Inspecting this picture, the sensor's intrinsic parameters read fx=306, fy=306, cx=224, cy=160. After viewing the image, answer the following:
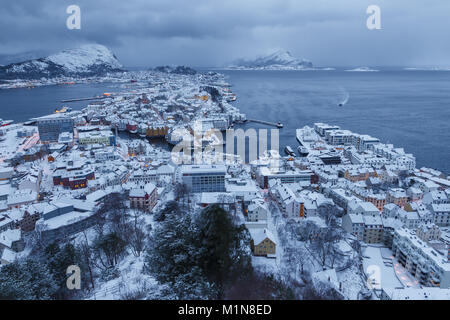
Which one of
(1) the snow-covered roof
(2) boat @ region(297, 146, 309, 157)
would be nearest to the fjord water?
(2) boat @ region(297, 146, 309, 157)

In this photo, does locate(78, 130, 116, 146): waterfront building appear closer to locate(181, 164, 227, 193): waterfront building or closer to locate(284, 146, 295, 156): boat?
locate(181, 164, 227, 193): waterfront building

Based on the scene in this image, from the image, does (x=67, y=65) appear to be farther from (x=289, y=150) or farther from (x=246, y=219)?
(x=246, y=219)

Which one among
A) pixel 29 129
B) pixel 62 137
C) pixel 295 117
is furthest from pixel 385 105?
pixel 29 129

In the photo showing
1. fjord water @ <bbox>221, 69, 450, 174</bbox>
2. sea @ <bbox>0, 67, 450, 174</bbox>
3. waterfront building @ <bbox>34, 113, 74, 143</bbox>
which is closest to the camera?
fjord water @ <bbox>221, 69, 450, 174</bbox>

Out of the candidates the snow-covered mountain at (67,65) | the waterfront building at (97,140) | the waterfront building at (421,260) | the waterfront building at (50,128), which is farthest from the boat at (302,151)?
the snow-covered mountain at (67,65)
